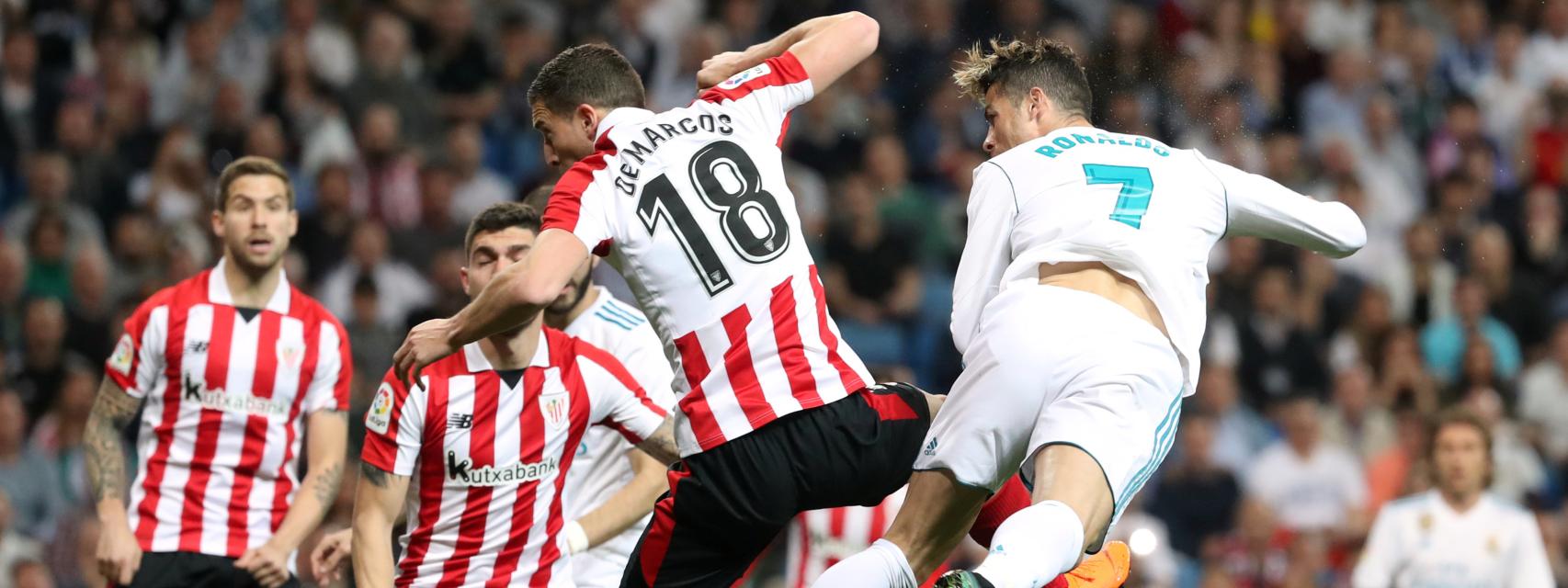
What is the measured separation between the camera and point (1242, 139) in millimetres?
13109

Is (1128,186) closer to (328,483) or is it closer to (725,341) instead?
(725,341)

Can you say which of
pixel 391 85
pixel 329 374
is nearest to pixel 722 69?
pixel 329 374

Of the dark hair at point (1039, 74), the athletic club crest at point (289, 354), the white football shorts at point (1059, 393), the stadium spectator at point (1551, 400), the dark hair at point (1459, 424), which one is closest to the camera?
the white football shorts at point (1059, 393)

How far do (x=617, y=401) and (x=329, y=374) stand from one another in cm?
142

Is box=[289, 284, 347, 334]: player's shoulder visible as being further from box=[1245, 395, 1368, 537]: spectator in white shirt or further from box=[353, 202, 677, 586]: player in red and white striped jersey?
box=[1245, 395, 1368, 537]: spectator in white shirt

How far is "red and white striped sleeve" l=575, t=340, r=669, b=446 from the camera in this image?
603cm

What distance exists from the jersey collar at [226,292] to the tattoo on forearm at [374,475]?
133 cm

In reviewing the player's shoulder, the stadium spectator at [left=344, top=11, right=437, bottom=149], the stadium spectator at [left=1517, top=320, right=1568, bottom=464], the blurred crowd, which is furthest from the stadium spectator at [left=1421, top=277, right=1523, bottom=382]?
the player's shoulder

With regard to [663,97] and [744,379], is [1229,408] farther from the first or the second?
[744,379]

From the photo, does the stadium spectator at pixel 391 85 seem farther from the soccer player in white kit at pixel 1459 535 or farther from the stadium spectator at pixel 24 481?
the soccer player in white kit at pixel 1459 535

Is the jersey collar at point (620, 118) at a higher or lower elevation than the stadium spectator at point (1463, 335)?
higher

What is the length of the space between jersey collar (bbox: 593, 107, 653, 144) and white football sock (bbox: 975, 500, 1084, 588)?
1.56 m

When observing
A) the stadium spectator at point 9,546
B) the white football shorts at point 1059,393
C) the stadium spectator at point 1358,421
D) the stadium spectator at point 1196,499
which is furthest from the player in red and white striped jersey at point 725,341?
the stadium spectator at point 1358,421

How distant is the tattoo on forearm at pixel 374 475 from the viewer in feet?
18.9
